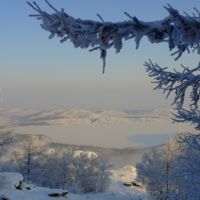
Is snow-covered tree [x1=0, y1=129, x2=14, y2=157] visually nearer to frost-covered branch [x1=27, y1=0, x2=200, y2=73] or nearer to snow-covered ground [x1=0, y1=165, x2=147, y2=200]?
snow-covered ground [x1=0, y1=165, x2=147, y2=200]

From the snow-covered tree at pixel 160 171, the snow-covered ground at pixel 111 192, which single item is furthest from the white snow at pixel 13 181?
the snow-covered tree at pixel 160 171

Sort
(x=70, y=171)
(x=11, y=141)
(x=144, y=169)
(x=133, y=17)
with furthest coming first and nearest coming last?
(x=70, y=171)
(x=144, y=169)
(x=11, y=141)
(x=133, y=17)

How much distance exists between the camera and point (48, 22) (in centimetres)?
112

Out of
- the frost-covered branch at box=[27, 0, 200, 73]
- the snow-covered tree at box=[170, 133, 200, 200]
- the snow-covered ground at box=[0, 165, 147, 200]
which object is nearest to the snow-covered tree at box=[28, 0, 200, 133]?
the frost-covered branch at box=[27, 0, 200, 73]

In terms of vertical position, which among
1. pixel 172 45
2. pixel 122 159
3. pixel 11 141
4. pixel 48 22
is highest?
pixel 48 22

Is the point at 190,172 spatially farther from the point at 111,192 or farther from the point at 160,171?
the point at 111,192

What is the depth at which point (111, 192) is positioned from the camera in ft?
81.4

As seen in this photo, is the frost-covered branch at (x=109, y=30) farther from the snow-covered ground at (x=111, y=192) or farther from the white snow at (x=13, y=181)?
the white snow at (x=13, y=181)

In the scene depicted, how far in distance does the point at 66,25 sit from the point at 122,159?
4456 cm

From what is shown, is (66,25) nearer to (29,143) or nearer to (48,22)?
(48,22)

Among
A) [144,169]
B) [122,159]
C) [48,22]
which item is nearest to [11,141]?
[48,22]

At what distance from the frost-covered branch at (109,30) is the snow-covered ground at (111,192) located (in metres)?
14.1

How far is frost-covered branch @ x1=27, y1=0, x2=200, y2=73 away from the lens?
3.51ft

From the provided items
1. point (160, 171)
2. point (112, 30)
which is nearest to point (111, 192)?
point (160, 171)
